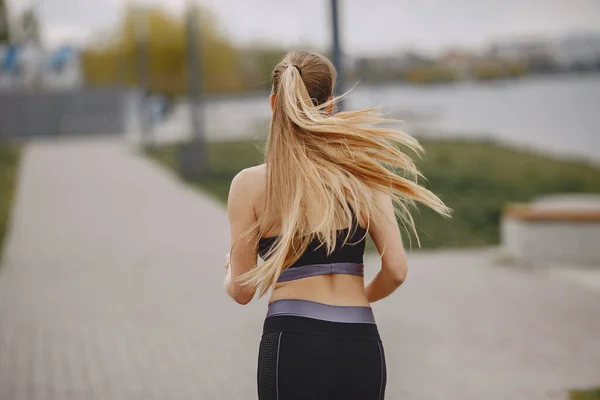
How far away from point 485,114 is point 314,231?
63669mm

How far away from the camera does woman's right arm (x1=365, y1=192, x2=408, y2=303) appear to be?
2.60m

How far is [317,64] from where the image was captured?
2.59m

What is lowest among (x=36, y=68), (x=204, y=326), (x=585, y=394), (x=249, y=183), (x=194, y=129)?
(x=36, y=68)

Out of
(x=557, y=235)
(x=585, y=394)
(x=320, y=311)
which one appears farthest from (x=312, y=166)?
(x=557, y=235)

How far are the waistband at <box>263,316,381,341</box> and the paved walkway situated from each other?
3221mm

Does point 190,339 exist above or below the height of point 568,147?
above

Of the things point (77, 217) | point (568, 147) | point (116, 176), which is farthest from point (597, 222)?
point (568, 147)

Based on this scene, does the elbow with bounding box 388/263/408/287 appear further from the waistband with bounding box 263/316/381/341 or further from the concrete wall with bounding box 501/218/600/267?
the concrete wall with bounding box 501/218/600/267

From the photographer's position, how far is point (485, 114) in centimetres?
6450

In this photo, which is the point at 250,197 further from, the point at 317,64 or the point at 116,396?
the point at 116,396

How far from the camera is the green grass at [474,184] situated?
13.9 meters

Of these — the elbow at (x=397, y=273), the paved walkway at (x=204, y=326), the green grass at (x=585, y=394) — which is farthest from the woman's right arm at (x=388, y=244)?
the green grass at (x=585, y=394)

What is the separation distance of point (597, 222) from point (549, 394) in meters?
5.21

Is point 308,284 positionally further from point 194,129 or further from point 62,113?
point 62,113
